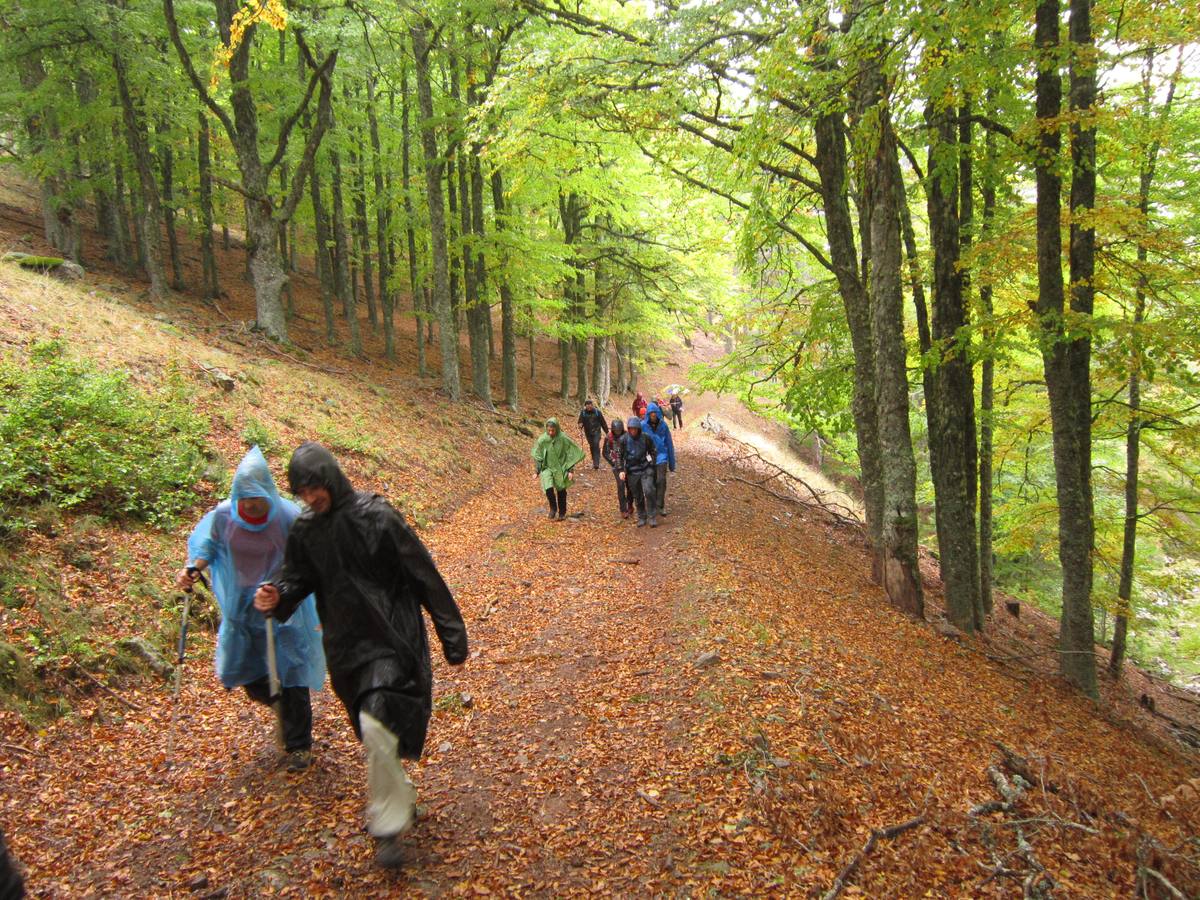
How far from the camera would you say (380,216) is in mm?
20766

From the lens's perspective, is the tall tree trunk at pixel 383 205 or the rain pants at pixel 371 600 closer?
the rain pants at pixel 371 600

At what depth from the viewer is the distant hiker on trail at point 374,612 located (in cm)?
300

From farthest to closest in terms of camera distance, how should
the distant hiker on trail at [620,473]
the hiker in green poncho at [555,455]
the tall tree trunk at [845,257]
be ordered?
the distant hiker on trail at [620,473]
the hiker in green poncho at [555,455]
the tall tree trunk at [845,257]

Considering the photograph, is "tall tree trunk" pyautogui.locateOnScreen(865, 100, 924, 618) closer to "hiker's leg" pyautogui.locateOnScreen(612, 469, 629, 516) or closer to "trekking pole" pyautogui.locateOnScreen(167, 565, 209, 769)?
"hiker's leg" pyautogui.locateOnScreen(612, 469, 629, 516)

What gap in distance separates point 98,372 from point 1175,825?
38.0 ft

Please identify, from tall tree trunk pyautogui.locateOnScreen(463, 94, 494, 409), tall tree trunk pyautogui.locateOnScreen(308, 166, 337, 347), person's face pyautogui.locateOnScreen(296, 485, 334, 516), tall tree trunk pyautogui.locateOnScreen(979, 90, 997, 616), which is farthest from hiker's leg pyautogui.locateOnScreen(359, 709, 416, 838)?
tall tree trunk pyautogui.locateOnScreen(308, 166, 337, 347)

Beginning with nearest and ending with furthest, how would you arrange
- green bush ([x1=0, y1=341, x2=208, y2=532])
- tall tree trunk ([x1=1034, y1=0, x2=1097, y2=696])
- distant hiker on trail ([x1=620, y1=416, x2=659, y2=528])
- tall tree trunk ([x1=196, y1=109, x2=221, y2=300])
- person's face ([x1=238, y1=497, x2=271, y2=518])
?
1. person's face ([x1=238, y1=497, x2=271, y2=518])
2. green bush ([x1=0, y1=341, x2=208, y2=532])
3. tall tree trunk ([x1=1034, y1=0, x2=1097, y2=696])
4. distant hiker on trail ([x1=620, y1=416, x2=659, y2=528])
5. tall tree trunk ([x1=196, y1=109, x2=221, y2=300])

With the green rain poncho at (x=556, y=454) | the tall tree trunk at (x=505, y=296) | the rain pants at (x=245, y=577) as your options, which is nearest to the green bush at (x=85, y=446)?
the rain pants at (x=245, y=577)

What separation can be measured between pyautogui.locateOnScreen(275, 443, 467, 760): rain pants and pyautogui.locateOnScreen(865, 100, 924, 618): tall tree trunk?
6507 mm

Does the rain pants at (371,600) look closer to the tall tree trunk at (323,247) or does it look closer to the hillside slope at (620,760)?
the hillside slope at (620,760)

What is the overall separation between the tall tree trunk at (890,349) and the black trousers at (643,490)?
383 cm

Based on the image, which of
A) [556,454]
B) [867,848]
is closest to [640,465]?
[556,454]

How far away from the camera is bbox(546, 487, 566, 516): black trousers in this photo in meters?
11.2

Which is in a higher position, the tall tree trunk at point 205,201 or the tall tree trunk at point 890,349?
the tall tree trunk at point 205,201
